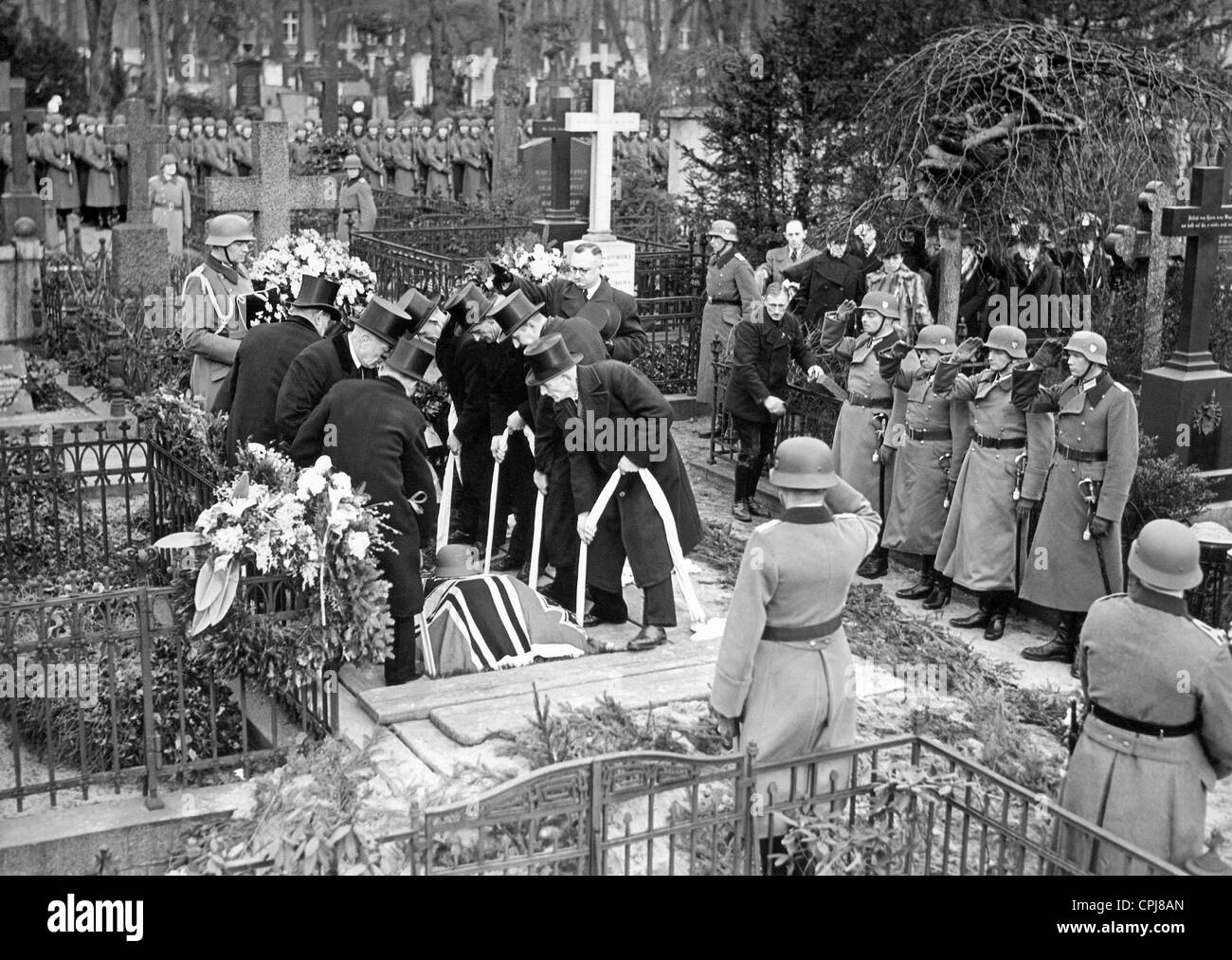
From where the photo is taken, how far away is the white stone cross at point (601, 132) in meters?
14.9

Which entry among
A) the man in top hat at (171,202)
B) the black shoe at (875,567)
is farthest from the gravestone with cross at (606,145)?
the man in top hat at (171,202)

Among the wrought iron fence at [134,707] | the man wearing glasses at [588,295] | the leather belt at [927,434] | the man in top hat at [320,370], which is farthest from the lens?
the man wearing glasses at [588,295]

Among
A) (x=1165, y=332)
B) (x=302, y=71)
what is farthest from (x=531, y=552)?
(x=302, y=71)

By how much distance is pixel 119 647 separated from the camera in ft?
27.2

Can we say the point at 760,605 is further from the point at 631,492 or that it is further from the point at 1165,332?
the point at 1165,332

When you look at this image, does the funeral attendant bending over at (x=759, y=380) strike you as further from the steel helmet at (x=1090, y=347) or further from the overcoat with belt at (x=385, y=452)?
the overcoat with belt at (x=385, y=452)

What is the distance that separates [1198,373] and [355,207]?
13884 millimetres

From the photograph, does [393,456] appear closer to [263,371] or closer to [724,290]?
Answer: [263,371]

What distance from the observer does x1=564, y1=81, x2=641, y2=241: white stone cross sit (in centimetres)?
1491

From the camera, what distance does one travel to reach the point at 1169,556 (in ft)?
16.9

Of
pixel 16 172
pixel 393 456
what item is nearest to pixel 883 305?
pixel 393 456

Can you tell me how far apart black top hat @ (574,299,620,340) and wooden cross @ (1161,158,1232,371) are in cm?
391

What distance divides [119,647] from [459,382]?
2727mm

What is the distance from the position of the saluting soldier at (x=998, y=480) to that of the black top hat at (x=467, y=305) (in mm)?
2860
